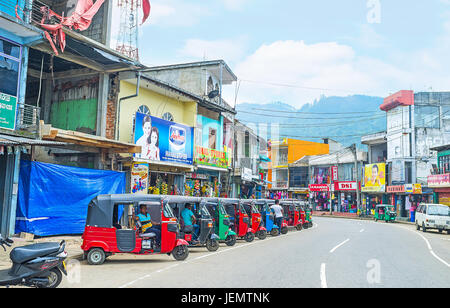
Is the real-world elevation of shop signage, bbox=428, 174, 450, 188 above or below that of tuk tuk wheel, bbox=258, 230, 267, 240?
above

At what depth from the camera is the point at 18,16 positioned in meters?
14.2

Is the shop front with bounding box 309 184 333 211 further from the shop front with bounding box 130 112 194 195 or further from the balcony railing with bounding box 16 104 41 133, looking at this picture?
the balcony railing with bounding box 16 104 41 133

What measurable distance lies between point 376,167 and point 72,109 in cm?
4356

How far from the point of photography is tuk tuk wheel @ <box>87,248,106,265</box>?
11.4 m

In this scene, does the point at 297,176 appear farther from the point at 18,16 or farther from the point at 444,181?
the point at 18,16

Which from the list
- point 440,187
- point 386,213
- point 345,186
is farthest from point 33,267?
point 345,186

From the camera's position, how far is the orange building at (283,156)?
235 ft

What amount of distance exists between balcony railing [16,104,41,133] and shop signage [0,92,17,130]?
24cm

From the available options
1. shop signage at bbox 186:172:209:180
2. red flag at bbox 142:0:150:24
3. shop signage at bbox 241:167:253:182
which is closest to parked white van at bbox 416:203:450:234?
shop signage at bbox 241:167:253:182

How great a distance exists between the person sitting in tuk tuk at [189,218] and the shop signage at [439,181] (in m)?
31.1

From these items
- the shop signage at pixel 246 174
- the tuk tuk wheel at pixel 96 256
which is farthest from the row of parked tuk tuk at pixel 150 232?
the shop signage at pixel 246 174

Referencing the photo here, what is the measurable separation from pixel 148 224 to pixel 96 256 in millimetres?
1629

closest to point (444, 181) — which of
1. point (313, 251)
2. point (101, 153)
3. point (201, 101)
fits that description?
point (201, 101)

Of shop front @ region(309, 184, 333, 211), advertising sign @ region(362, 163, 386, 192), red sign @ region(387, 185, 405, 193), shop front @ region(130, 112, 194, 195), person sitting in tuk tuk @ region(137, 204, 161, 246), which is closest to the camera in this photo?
person sitting in tuk tuk @ region(137, 204, 161, 246)
